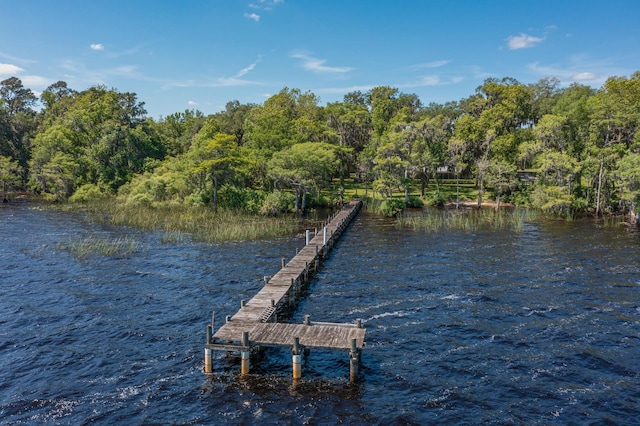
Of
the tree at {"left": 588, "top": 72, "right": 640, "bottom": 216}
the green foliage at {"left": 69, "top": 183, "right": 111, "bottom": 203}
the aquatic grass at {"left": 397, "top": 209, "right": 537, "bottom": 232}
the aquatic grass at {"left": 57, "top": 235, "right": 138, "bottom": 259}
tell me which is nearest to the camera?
the aquatic grass at {"left": 57, "top": 235, "right": 138, "bottom": 259}

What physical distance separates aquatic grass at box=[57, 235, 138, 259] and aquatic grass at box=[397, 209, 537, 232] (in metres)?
33.5

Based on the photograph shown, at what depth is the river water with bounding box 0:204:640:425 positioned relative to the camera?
65.5ft

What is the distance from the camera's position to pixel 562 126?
70938 mm

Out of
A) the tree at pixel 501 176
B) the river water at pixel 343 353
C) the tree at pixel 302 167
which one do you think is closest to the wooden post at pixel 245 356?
the river water at pixel 343 353

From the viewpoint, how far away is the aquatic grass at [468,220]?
5980 cm

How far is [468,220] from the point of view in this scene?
6419cm

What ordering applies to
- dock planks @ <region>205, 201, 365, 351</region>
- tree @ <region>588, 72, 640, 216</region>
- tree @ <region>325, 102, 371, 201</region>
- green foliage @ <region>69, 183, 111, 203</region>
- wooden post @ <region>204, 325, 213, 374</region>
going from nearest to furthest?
1. dock planks @ <region>205, 201, 365, 351</region>
2. wooden post @ <region>204, 325, 213, 374</region>
3. tree @ <region>588, 72, 640, 216</region>
4. green foliage @ <region>69, 183, 111, 203</region>
5. tree @ <region>325, 102, 371, 201</region>

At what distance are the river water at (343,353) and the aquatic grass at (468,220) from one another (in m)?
11.3

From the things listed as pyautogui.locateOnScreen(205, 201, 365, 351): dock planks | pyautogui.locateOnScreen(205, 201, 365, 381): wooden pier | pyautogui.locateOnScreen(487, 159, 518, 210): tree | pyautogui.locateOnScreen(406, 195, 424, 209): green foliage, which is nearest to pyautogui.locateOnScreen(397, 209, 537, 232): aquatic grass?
pyautogui.locateOnScreen(487, 159, 518, 210): tree

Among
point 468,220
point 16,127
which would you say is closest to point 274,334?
point 468,220

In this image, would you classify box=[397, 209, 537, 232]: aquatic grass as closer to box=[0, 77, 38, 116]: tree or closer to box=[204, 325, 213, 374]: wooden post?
box=[204, 325, 213, 374]: wooden post

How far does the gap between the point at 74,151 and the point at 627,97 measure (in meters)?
96.1

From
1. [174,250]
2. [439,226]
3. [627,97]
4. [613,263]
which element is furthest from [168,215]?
[627,97]

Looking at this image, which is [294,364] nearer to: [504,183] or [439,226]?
[439,226]
